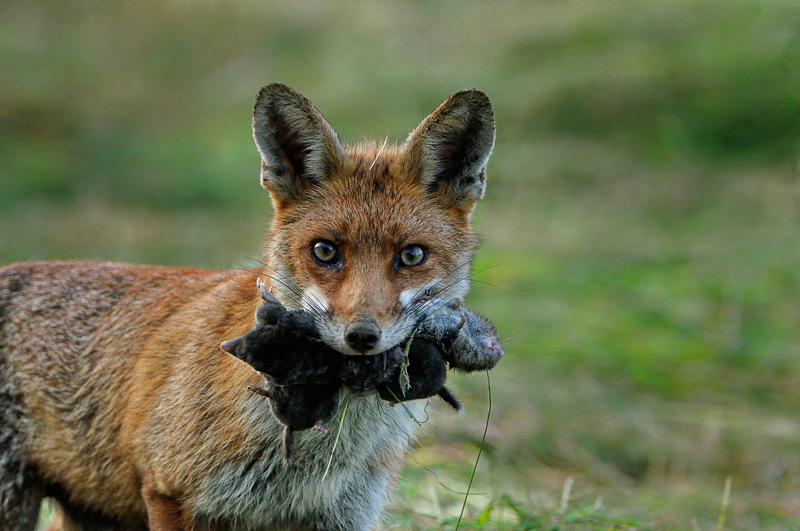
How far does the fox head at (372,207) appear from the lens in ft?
15.2

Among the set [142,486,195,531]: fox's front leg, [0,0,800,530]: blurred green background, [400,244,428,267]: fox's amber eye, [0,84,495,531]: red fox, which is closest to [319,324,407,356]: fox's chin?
[0,84,495,531]: red fox

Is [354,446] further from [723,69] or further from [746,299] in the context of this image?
[723,69]

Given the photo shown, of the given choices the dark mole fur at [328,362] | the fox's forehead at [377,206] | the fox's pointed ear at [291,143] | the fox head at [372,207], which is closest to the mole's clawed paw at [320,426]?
the dark mole fur at [328,362]

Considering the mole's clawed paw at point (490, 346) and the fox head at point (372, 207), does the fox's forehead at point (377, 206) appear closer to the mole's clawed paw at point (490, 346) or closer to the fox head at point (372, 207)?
the fox head at point (372, 207)

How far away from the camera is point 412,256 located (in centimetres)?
480

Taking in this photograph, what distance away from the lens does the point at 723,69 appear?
1620 centimetres

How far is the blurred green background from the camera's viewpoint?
338 inches

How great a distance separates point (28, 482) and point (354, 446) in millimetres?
2352

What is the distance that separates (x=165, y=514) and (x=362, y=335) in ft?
6.23

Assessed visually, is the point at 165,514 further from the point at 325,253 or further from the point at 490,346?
the point at 490,346

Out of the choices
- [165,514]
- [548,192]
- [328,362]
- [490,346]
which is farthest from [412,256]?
[548,192]

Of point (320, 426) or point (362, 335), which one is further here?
point (320, 426)

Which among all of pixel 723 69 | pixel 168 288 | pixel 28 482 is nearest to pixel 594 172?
pixel 723 69

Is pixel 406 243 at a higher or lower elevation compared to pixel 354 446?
higher
